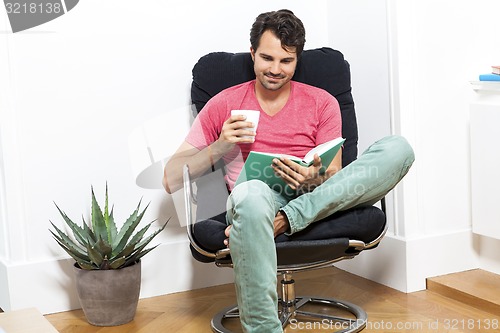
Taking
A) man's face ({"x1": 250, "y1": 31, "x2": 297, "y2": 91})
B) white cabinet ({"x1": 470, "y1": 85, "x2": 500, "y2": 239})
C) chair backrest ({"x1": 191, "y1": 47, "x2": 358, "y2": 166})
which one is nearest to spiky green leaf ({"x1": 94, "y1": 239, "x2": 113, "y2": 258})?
chair backrest ({"x1": 191, "y1": 47, "x2": 358, "y2": 166})

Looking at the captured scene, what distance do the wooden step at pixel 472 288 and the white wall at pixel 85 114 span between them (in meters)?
1.06

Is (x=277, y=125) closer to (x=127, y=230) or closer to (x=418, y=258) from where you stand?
(x=127, y=230)

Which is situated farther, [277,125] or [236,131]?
[277,125]

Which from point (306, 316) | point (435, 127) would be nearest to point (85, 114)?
point (306, 316)

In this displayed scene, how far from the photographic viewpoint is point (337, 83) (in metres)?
3.20

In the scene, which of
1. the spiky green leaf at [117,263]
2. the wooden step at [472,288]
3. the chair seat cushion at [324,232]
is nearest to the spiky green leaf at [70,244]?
the spiky green leaf at [117,263]

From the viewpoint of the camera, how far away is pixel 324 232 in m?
2.71

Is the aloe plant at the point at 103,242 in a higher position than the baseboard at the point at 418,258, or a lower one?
higher

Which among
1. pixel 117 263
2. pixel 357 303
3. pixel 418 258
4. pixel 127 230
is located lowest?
pixel 357 303

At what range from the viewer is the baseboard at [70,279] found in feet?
10.6

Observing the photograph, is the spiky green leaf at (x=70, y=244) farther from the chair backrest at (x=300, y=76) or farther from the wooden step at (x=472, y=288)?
the wooden step at (x=472, y=288)

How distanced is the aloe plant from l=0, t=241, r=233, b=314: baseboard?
0.20 m

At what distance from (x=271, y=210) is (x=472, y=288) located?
1.06m

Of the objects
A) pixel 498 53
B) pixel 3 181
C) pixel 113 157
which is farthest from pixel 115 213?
pixel 498 53
